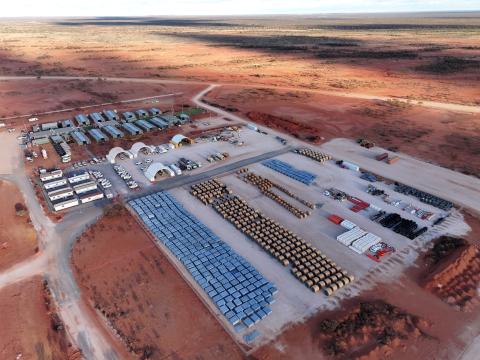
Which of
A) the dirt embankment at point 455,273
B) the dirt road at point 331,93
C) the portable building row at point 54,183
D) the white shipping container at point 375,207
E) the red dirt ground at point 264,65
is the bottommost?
the red dirt ground at point 264,65

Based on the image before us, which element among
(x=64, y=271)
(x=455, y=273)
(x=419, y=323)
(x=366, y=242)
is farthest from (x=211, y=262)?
(x=455, y=273)

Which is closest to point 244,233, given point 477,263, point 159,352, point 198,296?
point 198,296

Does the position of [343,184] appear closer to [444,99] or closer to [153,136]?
[153,136]

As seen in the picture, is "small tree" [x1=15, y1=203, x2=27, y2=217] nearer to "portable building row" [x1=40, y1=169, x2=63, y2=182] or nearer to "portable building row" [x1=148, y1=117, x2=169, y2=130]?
"portable building row" [x1=40, y1=169, x2=63, y2=182]

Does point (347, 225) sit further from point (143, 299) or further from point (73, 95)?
point (73, 95)

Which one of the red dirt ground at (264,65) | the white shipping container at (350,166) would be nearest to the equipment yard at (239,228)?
the white shipping container at (350,166)

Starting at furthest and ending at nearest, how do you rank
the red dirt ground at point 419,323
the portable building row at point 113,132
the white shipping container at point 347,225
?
1. the portable building row at point 113,132
2. the white shipping container at point 347,225
3. the red dirt ground at point 419,323

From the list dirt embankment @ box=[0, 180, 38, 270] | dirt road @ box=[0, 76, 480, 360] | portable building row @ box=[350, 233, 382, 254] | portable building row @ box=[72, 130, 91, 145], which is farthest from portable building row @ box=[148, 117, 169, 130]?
portable building row @ box=[350, 233, 382, 254]

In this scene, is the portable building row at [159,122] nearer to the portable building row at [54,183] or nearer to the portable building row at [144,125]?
the portable building row at [144,125]
